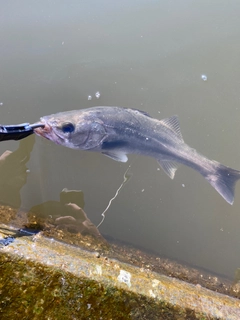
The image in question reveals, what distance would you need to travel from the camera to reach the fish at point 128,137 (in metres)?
3.15

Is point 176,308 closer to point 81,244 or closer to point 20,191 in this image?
point 81,244

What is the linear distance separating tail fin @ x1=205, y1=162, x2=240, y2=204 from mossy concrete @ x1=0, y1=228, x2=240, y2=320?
1528 millimetres

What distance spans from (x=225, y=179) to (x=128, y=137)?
1309 mm

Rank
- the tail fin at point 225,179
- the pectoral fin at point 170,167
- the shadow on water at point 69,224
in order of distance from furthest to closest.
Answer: the pectoral fin at point 170,167 < the tail fin at point 225,179 < the shadow on water at point 69,224

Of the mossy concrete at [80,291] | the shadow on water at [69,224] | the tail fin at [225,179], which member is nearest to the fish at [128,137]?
the tail fin at [225,179]

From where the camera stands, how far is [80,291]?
2016 millimetres

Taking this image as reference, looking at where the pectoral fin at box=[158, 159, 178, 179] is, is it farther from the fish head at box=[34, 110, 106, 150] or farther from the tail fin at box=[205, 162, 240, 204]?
the fish head at box=[34, 110, 106, 150]

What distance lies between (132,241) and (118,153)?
124cm

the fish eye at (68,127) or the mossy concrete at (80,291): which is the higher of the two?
the fish eye at (68,127)

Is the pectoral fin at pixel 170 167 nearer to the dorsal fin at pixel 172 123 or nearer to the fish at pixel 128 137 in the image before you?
the fish at pixel 128 137

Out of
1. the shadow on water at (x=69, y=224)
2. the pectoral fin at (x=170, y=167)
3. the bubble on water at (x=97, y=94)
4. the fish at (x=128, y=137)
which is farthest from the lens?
the bubble on water at (x=97, y=94)

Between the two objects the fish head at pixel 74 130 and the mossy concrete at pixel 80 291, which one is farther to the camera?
the fish head at pixel 74 130

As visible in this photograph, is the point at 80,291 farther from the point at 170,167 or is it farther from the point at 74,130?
the point at 170,167

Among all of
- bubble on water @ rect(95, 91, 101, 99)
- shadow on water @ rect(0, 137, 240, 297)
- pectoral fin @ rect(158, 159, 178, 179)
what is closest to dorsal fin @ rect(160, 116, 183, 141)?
pectoral fin @ rect(158, 159, 178, 179)
